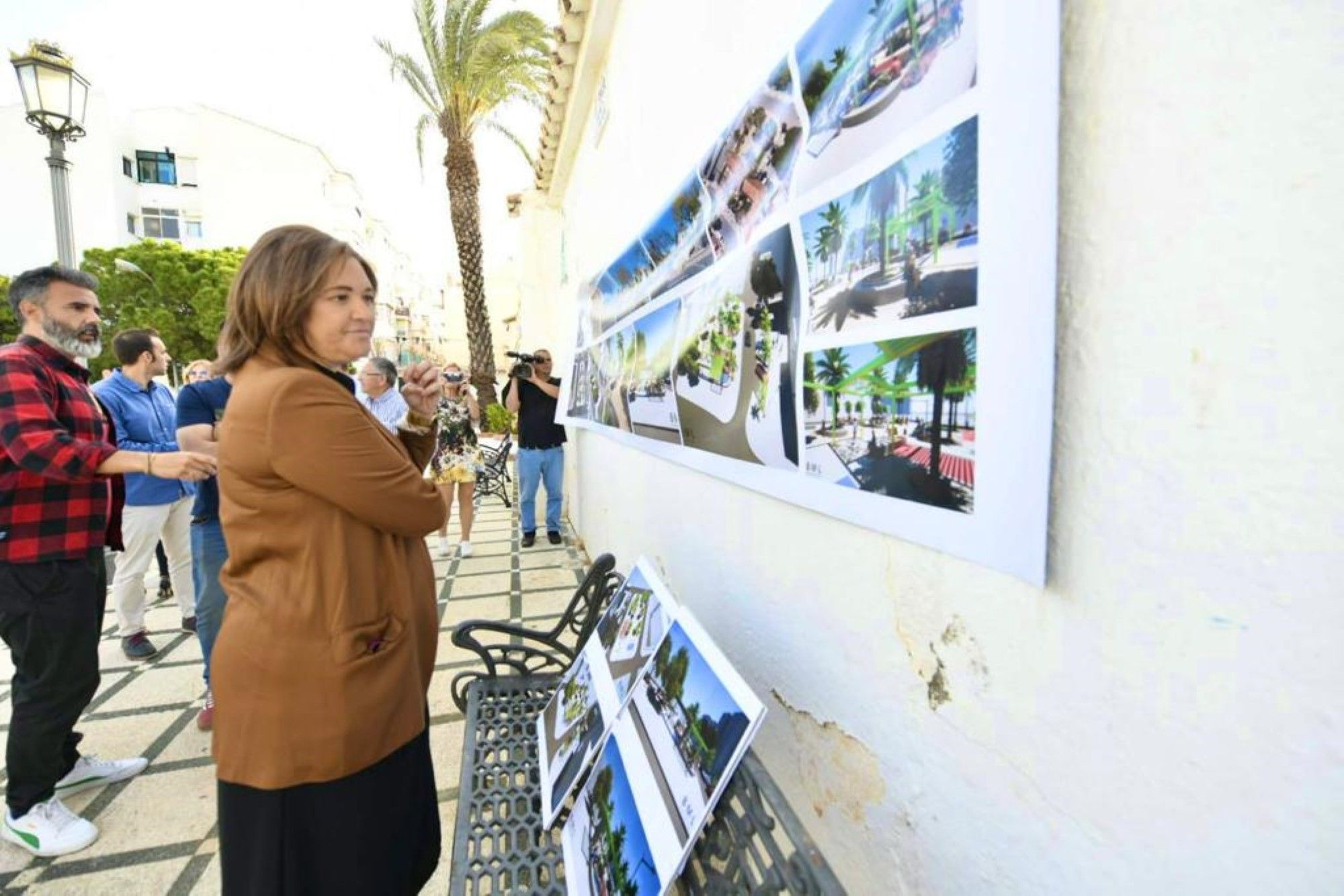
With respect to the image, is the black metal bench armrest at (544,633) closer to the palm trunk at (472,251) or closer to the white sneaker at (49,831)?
the white sneaker at (49,831)

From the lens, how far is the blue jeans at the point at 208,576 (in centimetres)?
287

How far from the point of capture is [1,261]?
107ft

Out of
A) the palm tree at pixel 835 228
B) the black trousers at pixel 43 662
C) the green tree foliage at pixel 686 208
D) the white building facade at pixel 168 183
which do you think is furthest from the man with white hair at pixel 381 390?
the white building facade at pixel 168 183

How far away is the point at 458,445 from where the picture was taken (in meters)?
5.50

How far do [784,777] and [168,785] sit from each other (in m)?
2.66

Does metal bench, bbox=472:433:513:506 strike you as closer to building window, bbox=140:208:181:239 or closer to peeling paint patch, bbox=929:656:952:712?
peeling paint patch, bbox=929:656:952:712

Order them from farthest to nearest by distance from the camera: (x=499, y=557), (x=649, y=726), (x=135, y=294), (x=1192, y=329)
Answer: (x=135, y=294) < (x=499, y=557) < (x=649, y=726) < (x=1192, y=329)

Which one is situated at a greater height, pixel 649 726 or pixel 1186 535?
pixel 1186 535

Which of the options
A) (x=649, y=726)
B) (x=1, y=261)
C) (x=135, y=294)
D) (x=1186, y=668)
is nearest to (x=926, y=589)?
(x=1186, y=668)

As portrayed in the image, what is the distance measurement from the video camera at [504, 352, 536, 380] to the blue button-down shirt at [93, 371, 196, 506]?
8.21 feet

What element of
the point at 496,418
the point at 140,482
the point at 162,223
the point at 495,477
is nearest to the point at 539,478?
the point at 495,477

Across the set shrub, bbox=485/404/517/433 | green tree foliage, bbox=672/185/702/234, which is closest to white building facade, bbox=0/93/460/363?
shrub, bbox=485/404/517/433

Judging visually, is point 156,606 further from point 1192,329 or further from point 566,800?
point 1192,329

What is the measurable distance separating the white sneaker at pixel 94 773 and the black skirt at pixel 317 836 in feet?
5.98
